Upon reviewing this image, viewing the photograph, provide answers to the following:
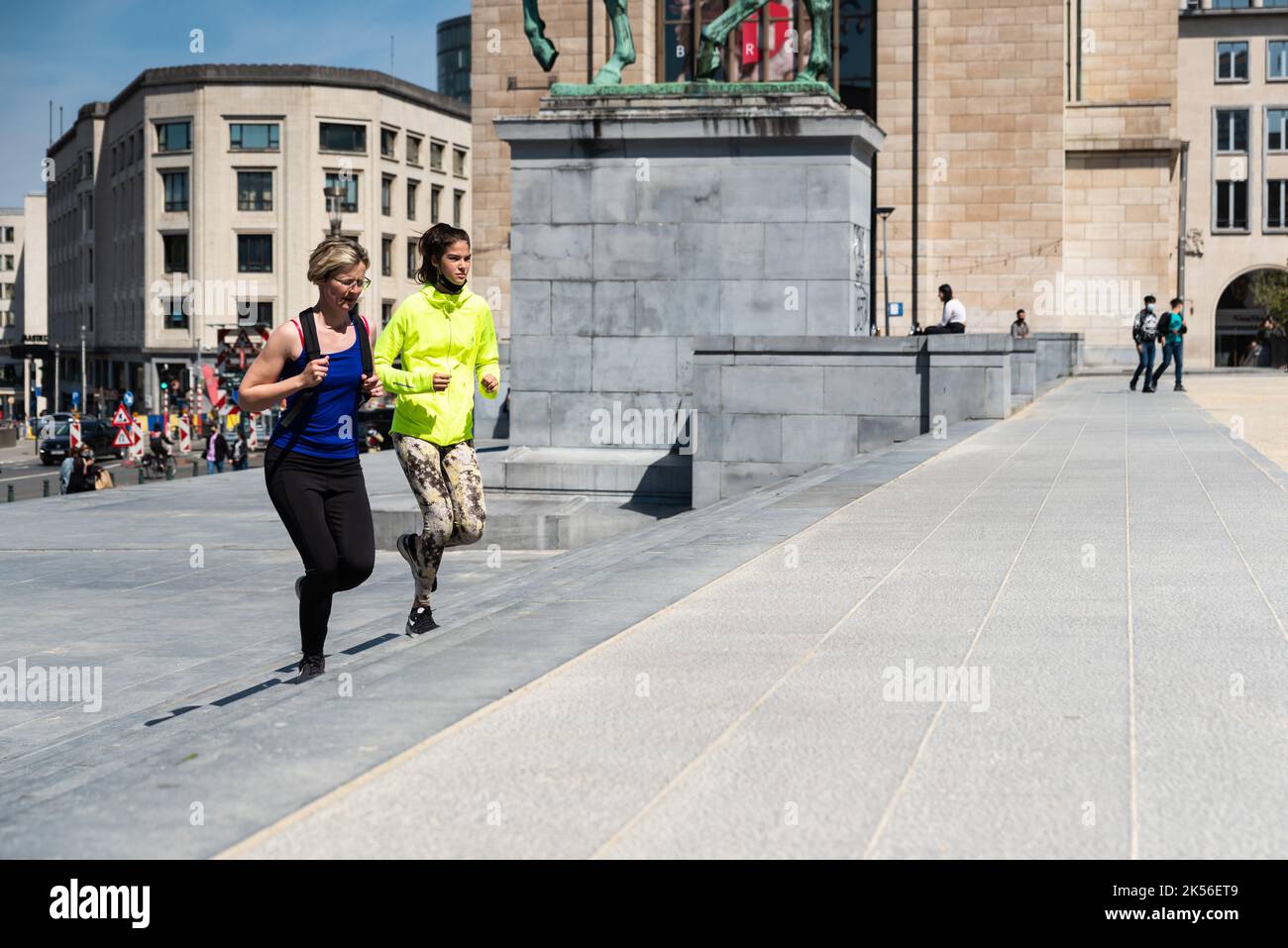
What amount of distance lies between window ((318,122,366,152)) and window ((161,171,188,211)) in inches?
315

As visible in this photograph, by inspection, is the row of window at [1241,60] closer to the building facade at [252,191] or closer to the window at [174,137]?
the building facade at [252,191]

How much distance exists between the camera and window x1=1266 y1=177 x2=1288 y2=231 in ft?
255

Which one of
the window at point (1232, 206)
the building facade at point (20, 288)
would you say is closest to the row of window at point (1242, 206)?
the window at point (1232, 206)

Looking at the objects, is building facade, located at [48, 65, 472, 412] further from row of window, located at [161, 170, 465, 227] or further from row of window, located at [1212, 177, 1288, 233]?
row of window, located at [1212, 177, 1288, 233]

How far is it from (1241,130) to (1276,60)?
369cm

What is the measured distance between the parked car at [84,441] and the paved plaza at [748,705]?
5527 cm

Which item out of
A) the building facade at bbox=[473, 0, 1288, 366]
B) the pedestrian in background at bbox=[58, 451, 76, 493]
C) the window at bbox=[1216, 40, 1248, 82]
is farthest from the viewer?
the window at bbox=[1216, 40, 1248, 82]

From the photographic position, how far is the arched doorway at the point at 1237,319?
255 feet

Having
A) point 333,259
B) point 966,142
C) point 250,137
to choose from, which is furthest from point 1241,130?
point 333,259

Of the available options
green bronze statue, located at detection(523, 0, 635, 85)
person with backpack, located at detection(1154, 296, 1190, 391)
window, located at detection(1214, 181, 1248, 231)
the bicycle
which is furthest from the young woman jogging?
window, located at detection(1214, 181, 1248, 231)

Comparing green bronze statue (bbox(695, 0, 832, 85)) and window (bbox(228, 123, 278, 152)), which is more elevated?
window (bbox(228, 123, 278, 152))

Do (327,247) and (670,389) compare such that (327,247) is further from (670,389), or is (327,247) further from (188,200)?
(188,200)

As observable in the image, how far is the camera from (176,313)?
89250 mm

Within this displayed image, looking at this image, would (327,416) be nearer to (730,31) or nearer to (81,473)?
(730,31)
